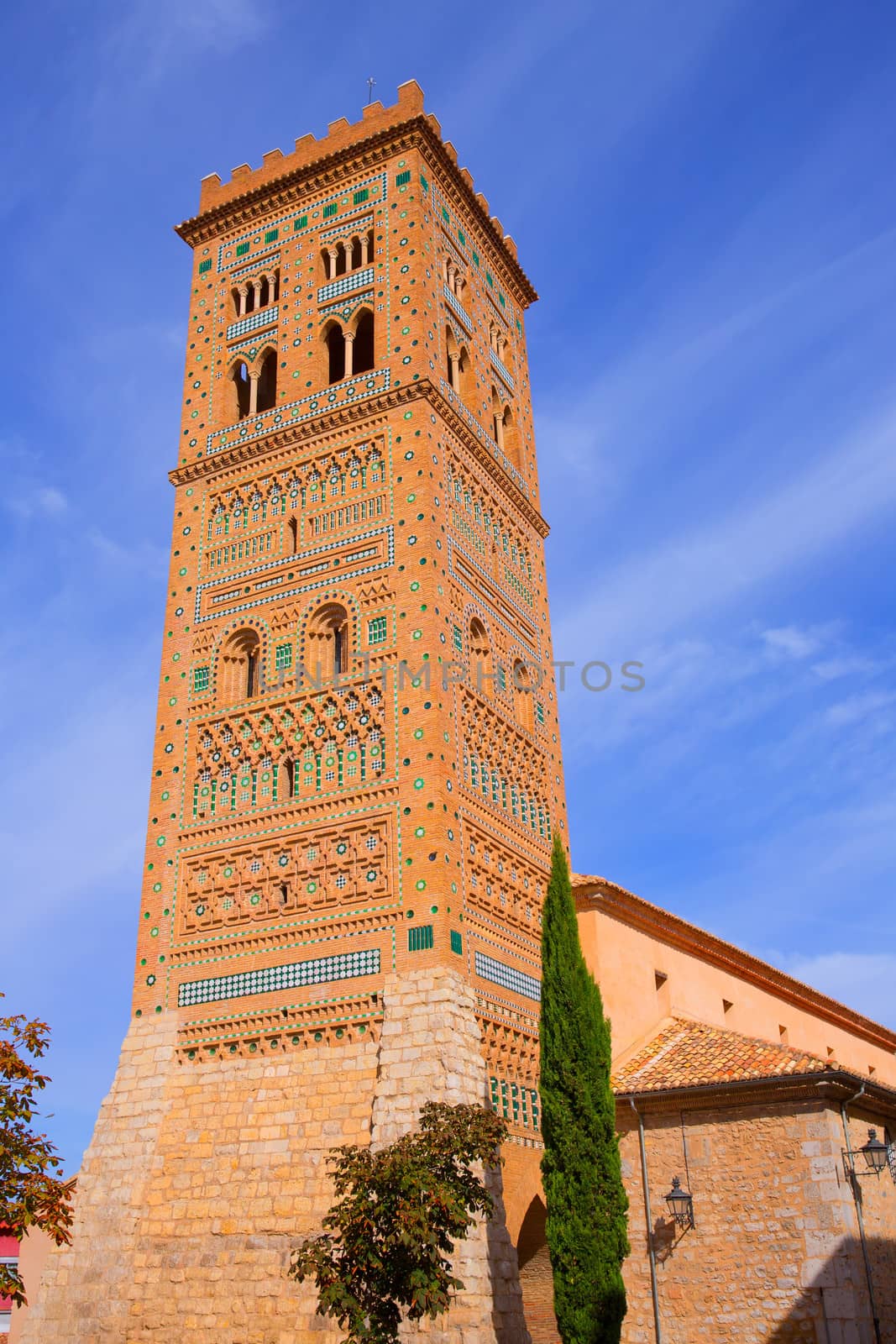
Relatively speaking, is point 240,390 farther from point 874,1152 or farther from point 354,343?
point 874,1152

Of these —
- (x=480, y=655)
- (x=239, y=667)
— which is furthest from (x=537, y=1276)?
(x=239, y=667)

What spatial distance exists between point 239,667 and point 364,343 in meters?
5.89

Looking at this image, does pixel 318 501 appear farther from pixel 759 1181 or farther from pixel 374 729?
pixel 759 1181

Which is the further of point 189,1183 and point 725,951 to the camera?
point 725,951

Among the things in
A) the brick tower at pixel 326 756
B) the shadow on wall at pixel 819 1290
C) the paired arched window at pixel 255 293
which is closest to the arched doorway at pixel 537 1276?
the shadow on wall at pixel 819 1290

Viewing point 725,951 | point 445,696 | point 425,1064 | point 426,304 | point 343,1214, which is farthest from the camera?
point 725,951

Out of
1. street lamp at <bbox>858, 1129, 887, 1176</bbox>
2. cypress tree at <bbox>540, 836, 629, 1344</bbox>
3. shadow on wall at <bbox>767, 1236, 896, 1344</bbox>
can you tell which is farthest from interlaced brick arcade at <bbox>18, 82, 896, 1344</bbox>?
cypress tree at <bbox>540, 836, 629, 1344</bbox>

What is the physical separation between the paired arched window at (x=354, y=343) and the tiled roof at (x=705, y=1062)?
36.3ft

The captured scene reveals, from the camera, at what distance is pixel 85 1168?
636 inches

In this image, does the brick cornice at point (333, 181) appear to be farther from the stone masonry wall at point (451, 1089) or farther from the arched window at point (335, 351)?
the stone masonry wall at point (451, 1089)

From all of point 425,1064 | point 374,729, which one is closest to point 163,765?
point 374,729

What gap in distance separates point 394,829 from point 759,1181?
235 inches

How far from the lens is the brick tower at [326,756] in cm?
1500

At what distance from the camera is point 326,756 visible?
57.4ft
